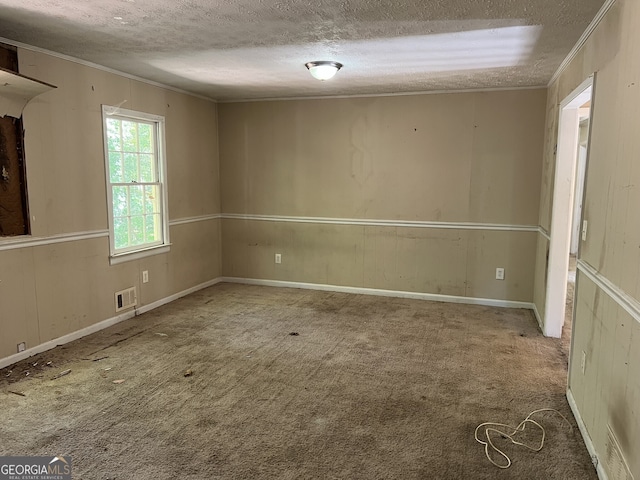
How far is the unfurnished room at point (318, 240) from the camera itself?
225 centimetres

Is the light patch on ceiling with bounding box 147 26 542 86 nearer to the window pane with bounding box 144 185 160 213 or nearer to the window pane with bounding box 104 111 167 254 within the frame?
the window pane with bounding box 104 111 167 254

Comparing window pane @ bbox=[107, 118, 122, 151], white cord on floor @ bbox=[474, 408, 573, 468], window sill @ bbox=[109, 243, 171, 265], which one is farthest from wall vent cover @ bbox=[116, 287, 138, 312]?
white cord on floor @ bbox=[474, 408, 573, 468]

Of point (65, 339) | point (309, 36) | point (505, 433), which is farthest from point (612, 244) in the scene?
point (65, 339)

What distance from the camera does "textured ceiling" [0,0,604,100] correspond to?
250 cm

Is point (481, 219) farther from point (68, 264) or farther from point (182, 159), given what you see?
point (68, 264)

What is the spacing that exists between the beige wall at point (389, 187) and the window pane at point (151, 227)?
122cm

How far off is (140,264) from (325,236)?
7.14 feet

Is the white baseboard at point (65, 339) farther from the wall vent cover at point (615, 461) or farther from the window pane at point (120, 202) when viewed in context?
the wall vent cover at point (615, 461)

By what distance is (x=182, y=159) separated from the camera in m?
5.14

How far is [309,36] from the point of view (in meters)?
3.02

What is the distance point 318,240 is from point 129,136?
2.44 meters

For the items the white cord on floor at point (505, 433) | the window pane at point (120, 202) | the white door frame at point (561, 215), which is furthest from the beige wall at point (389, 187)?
the white cord on floor at point (505, 433)

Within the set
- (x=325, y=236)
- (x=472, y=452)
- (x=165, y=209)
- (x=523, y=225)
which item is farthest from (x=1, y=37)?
(x=523, y=225)

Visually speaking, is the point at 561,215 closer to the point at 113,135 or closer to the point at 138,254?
the point at 138,254
